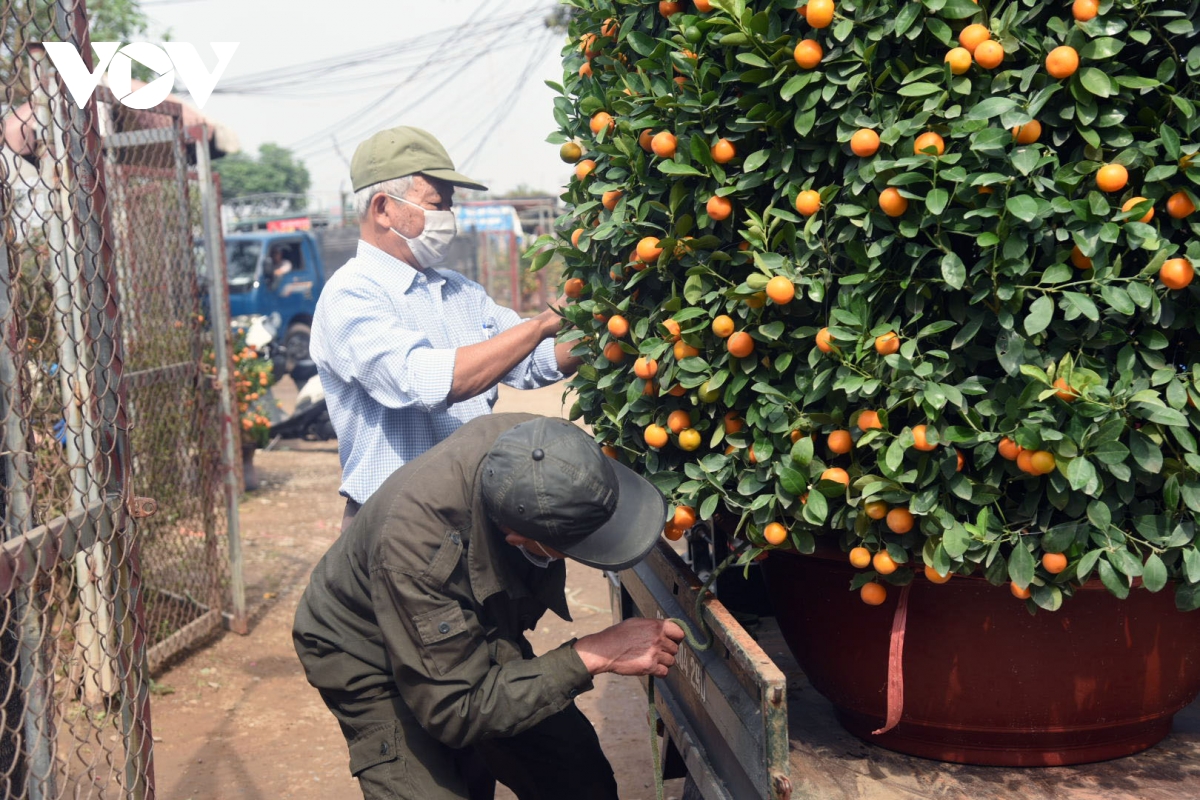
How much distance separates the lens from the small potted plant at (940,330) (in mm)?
1710

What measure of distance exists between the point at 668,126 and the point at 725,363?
0.47 m

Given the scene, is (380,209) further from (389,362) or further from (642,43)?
(642,43)

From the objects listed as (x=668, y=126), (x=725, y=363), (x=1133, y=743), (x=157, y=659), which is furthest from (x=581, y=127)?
(x=157, y=659)

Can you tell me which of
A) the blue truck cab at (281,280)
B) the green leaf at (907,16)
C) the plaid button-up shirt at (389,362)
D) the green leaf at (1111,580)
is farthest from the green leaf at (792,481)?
the blue truck cab at (281,280)

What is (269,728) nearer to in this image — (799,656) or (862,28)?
(799,656)

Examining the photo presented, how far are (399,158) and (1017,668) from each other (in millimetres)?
2213

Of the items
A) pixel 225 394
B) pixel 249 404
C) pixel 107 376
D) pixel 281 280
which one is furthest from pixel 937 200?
pixel 281 280

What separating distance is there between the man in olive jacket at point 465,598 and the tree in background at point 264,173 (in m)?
51.7

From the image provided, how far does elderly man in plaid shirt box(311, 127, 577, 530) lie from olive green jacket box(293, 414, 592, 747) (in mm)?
566

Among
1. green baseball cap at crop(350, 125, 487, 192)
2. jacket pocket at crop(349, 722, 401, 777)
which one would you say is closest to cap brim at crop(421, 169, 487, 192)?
green baseball cap at crop(350, 125, 487, 192)

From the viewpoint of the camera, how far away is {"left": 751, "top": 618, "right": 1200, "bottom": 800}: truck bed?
201cm

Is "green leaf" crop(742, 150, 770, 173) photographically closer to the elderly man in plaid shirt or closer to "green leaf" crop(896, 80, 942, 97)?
"green leaf" crop(896, 80, 942, 97)

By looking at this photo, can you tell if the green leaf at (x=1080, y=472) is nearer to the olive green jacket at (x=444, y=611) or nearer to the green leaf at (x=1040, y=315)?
the green leaf at (x=1040, y=315)

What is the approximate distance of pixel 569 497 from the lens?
2080mm
